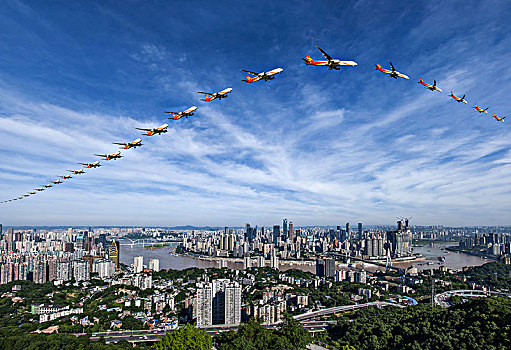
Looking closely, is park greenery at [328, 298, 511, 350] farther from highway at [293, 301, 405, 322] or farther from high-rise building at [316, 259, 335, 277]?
high-rise building at [316, 259, 335, 277]

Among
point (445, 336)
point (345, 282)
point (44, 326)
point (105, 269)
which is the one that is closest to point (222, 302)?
point (44, 326)

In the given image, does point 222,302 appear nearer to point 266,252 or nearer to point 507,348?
point 507,348

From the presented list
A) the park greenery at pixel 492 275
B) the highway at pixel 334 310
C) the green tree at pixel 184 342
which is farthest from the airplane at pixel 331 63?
the park greenery at pixel 492 275

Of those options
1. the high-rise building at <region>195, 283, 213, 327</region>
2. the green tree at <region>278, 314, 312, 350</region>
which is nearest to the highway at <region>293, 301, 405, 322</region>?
the high-rise building at <region>195, 283, 213, 327</region>

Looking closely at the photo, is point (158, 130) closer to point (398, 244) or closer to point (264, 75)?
point (264, 75)

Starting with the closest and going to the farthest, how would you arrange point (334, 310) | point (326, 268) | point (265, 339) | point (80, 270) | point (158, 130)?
point (158, 130), point (265, 339), point (334, 310), point (80, 270), point (326, 268)

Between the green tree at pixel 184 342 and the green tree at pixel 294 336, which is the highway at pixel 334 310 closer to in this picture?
the green tree at pixel 294 336

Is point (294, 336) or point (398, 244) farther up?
point (294, 336)

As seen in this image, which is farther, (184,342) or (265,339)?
(265,339)

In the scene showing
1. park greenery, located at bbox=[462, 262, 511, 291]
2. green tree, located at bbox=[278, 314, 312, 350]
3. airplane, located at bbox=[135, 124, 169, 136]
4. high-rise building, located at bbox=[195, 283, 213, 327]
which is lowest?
park greenery, located at bbox=[462, 262, 511, 291]

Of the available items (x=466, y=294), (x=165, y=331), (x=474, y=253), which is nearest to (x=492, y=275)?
(x=466, y=294)

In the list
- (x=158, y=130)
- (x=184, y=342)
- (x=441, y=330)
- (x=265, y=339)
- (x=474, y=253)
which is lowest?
(x=474, y=253)
